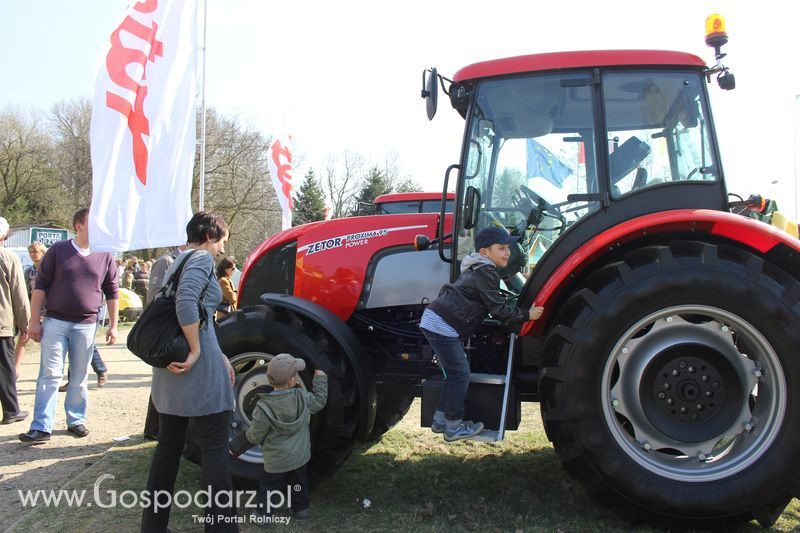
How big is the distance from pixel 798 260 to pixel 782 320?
43 cm

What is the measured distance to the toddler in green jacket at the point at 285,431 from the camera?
127 inches

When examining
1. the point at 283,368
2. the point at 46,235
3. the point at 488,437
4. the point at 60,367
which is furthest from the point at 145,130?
the point at 46,235

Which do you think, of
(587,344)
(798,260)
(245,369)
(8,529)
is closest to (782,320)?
(798,260)

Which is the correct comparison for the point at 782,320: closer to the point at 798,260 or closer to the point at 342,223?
the point at 798,260

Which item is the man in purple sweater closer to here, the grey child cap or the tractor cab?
the grey child cap

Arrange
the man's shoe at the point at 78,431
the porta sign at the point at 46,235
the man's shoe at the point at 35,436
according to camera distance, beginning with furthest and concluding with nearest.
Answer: the porta sign at the point at 46,235, the man's shoe at the point at 78,431, the man's shoe at the point at 35,436

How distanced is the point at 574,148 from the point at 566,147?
47 mm

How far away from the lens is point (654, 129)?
335 centimetres

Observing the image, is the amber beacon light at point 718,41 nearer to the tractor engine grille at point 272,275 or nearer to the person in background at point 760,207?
the person in background at point 760,207

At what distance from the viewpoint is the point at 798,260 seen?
3.00 meters

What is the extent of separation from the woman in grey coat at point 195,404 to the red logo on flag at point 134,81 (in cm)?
216

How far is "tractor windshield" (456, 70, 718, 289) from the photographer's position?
3.32 meters

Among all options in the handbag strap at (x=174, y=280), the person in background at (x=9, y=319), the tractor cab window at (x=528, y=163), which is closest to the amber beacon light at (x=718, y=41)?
the tractor cab window at (x=528, y=163)

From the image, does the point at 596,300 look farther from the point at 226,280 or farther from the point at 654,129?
the point at 226,280
